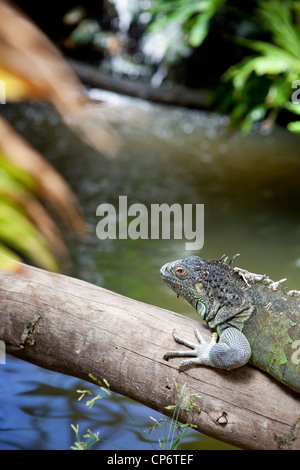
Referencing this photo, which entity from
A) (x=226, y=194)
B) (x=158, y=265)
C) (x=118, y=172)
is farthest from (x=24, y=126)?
(x=158, y=265)

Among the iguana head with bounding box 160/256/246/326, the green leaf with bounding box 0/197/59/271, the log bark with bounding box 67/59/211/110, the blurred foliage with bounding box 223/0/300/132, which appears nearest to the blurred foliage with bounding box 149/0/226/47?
the blurred foliage with bounding box 223/0/300/132

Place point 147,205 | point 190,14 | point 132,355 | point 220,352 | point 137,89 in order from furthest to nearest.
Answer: point 137,89 < point 190,14 < point 147,205 < point 132,355 < point 220,352

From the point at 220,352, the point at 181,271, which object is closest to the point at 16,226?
the point at 220,352

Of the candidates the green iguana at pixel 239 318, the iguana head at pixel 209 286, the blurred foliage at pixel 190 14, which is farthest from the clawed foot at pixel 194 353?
A: the blurred foliage at pixel 190 14

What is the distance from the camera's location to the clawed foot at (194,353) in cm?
239

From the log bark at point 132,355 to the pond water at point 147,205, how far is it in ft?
1.31

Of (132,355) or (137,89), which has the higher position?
(137,89)

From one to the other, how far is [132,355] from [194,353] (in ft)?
1.00

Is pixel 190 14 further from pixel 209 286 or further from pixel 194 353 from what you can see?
pixel 194 353

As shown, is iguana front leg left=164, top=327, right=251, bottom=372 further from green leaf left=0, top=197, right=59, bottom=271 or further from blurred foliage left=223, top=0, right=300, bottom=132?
blurred foliage left=223, top=0, right=300, bottom=132

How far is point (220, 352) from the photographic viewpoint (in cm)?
233

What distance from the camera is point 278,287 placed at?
2621 millimetres

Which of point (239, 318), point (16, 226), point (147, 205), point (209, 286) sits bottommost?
point (16, 226)

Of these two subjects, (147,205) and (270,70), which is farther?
(147,205)
